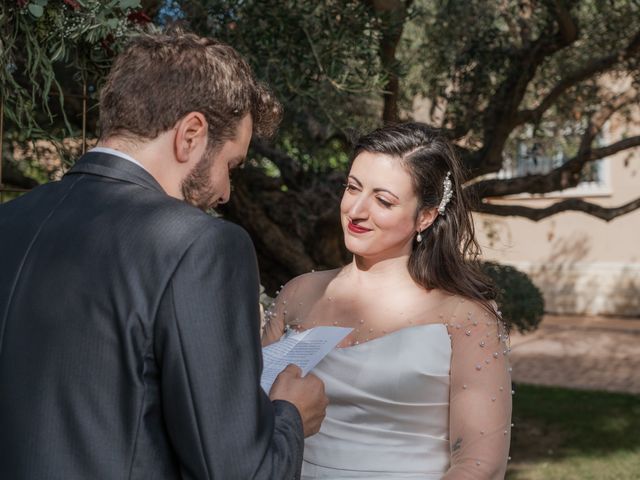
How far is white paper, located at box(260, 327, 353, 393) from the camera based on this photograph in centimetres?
221

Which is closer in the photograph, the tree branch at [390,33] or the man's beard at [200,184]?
the man's beard at [200,184]

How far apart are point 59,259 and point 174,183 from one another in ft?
0.90

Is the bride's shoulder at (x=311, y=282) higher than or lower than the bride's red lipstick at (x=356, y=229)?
lower

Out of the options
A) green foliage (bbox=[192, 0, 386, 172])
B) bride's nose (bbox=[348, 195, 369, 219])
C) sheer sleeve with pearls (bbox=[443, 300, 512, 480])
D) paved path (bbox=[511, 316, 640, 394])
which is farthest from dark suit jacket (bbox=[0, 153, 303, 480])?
paved path (bbox=[511, 316, 640, 394])

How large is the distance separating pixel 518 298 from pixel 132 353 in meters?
8.33

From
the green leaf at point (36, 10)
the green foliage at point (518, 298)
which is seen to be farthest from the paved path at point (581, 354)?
the green leaf at point (36, 10)

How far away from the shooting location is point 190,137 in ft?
5.74

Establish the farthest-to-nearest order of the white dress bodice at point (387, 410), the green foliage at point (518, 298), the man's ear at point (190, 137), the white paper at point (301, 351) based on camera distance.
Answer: the green foliage at point (518, 298), the white dress bodice at point (387, 410), the white paper at point (301, 351), the man's ear at point (190, 137)

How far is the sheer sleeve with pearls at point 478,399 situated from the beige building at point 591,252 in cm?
1635

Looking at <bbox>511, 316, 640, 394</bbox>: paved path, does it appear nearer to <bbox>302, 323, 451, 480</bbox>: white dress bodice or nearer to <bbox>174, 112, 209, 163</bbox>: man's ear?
<bbox>302, 323, 451, 480</bbox>: white dress bodice

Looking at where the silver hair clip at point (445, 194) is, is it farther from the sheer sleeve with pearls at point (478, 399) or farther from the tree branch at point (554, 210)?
the tree branch at point (554, 210)

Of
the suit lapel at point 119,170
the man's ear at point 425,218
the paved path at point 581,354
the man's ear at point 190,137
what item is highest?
the man's ear at point 190,137

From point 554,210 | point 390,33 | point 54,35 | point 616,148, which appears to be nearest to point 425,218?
point 54,35

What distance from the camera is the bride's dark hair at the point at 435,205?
3162 mm
